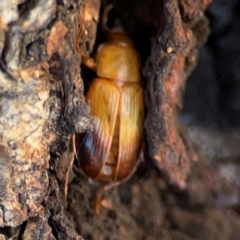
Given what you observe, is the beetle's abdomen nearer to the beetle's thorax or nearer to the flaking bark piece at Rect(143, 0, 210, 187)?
the beetle's thorax

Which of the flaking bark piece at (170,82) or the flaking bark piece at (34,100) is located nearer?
the flaking bark piece at (34,100)

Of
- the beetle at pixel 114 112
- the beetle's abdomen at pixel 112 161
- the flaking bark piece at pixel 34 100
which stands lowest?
the beetle's abdomen at pixel 112 161

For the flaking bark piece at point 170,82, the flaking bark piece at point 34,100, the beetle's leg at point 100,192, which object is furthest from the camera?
the beetle's leg at point 100,192

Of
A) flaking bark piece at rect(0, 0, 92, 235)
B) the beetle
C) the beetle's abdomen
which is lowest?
the beetle's abdomen

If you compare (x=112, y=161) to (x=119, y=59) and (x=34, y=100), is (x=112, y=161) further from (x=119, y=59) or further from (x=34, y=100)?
(x=34, y=100)

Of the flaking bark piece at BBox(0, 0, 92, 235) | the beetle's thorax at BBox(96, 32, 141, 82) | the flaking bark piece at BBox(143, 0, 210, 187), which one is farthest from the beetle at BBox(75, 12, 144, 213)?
the flaking bark piece at BBox(0, 0, 92, 235)

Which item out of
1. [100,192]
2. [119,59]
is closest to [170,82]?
[119,59]

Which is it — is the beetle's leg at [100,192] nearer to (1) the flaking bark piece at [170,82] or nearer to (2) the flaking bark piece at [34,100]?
(1) the flaking bark piece at [170,82]

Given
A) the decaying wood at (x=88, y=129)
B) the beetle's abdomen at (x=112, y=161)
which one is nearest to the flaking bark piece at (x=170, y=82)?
the decaying wood at (x=88, y=129)
